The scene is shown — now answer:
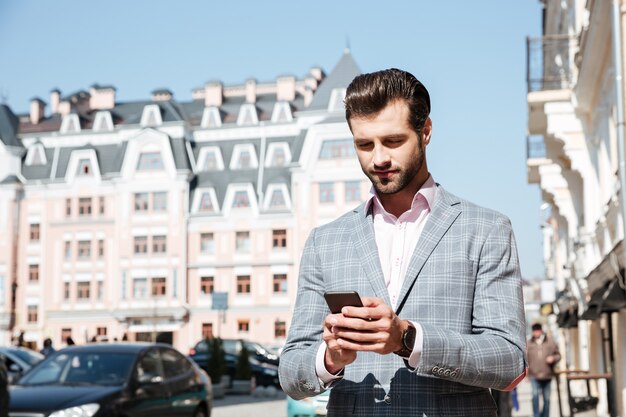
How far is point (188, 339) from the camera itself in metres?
64.1

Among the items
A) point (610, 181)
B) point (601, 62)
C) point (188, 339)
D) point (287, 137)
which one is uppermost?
point (287, 137)

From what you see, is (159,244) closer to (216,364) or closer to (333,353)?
(216,364)

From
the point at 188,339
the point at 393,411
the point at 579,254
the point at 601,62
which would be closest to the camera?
the point at 393,411

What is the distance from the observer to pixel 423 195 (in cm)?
260

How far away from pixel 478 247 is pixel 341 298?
0.54 m

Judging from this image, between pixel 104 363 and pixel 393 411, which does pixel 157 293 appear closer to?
pixel 104 363

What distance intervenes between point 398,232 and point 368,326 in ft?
1.85

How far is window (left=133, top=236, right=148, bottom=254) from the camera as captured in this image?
64.5 metres

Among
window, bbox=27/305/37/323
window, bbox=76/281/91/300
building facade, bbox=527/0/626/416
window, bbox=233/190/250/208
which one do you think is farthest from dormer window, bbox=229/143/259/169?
building facade, bbox=527/0/626/416

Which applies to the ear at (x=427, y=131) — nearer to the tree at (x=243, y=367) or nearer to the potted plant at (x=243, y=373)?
the potted plant at (x=243, y=373)

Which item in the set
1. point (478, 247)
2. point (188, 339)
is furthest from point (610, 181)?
point (188, 339)

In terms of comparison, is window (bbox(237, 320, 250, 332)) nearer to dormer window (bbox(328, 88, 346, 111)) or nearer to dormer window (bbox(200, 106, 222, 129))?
dormer window (bbox(200, 106, 222, 129))

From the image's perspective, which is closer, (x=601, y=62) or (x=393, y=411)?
(x=393, y=411)

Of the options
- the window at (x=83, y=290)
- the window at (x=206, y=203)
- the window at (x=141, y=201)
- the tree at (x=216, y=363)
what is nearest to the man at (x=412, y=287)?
the tree at (x=216, y=363)
